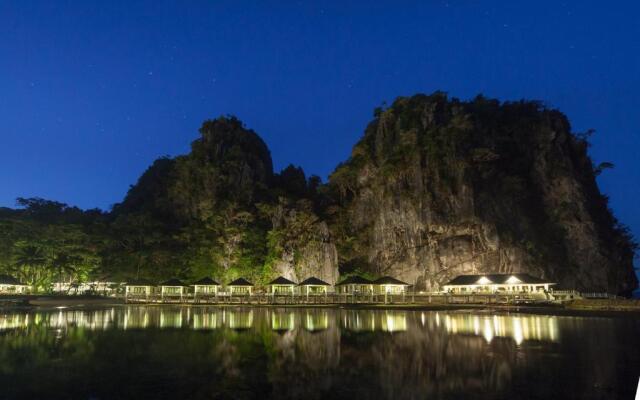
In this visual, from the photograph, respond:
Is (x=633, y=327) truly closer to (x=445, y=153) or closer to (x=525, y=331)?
(x=525, y=331)

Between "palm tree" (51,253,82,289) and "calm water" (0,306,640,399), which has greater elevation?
"palm tree" (51,253,82,289)

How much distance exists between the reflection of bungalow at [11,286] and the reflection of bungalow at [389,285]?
4539 centimetres

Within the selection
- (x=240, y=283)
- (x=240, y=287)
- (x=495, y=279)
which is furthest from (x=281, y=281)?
(x=495, y=279)

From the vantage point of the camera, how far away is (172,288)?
53.0 meters

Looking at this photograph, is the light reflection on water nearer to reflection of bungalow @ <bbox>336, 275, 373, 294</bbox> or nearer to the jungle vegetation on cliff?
reflection of bungalow @ <bbox>336, 275, 373, 294</bbox>

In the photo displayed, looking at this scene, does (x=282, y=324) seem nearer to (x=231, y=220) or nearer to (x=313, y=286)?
(x=313, y=286)

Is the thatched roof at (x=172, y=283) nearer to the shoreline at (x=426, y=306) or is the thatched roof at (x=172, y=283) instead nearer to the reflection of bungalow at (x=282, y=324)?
the shoreline at (x=426, y=306)

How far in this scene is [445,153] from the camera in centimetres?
5669

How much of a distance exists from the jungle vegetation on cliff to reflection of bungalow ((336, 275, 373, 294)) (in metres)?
4.77

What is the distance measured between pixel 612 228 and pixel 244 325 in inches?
2257

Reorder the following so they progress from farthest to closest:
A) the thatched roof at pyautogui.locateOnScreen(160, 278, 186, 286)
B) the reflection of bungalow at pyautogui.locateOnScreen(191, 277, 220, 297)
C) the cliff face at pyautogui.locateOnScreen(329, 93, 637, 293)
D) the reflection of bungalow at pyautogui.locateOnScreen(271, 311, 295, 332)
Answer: the cliff face at pyautogui.locateOnScreen(329, 93, 637, 293) < the thatched roof at pyautogui.locateOnScreen(160, 278, 186, 286) < the reflection of bungalow at pyautogui.locateOnScreen(191, 277, 220, 297) < the reflection of bungalow at pyautogui.locateOnScreen(271, 311, 295, 332)

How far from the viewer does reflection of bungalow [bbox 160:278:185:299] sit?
5072 centimetres

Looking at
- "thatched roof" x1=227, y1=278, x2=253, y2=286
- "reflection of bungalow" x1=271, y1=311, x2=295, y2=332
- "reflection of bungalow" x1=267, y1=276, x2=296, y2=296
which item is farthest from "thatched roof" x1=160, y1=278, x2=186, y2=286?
"reflection of bungalow" x1=271, y1=311, x2=295, y2=332

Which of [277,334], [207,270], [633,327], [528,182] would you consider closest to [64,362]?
[277,334]
